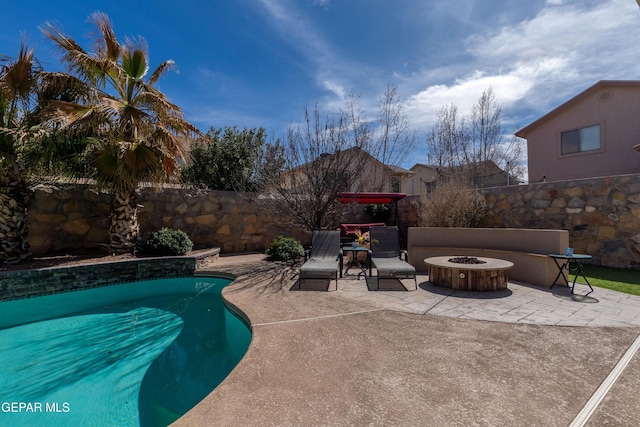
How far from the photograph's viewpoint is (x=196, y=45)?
912cm

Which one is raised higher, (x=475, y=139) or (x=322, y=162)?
(x=475, y=139)

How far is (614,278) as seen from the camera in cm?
627

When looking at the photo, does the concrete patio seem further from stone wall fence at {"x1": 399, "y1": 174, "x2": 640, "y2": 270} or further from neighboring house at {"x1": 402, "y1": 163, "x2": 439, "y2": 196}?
neighboring house at {"x1": 402, "y1": 163, "x2": 439, "y2": 196}

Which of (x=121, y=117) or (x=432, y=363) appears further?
(x=121, y=117)

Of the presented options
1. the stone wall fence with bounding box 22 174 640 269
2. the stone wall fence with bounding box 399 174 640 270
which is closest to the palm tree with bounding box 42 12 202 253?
the stone wall fence with bounding box 22 174 640 269

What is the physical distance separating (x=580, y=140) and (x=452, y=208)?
426 inches

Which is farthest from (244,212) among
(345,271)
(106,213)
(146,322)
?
(146,322)

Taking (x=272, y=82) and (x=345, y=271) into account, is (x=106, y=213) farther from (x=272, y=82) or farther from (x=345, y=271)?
(x=345, y=271)

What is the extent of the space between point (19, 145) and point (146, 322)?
578 centimetres

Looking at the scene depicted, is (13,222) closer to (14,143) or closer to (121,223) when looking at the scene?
(14,143)

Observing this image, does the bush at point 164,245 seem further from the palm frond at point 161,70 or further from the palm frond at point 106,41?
the palm frond at point 106,41

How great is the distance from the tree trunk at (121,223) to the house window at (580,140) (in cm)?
1917

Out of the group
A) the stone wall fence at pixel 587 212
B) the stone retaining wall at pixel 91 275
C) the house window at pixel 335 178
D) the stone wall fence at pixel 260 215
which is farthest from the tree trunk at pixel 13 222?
the stone wall fence at pixel 587 212

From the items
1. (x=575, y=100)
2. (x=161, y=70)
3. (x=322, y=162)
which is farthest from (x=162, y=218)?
(x=575, y=100)
